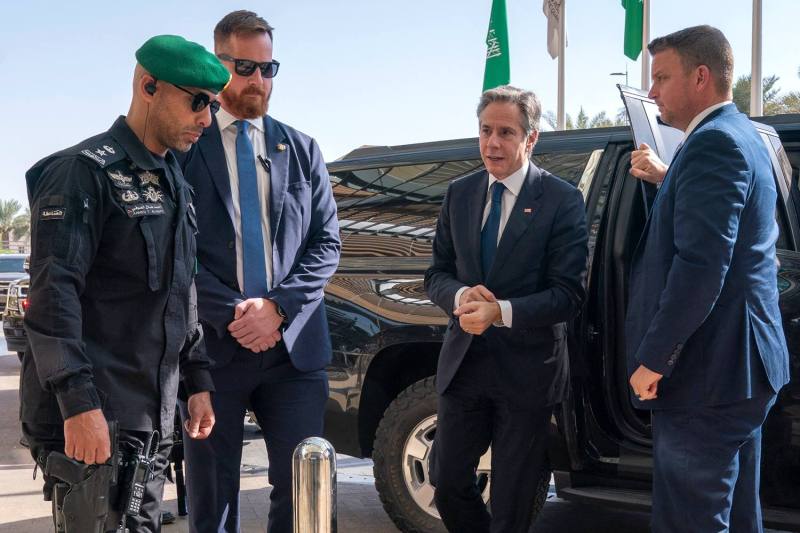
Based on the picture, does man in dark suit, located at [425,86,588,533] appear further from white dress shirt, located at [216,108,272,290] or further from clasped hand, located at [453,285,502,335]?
white dress shirt, located at [216,108,272,290]

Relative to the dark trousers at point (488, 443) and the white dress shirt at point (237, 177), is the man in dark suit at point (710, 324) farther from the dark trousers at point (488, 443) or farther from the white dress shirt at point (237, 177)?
the white dress shirt at point (237, 177)

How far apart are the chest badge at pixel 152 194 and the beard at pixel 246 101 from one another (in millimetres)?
715

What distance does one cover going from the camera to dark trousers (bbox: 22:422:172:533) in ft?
7.84

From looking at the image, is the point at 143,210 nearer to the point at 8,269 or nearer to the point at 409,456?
the point at 409,456

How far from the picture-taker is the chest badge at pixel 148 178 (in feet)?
8.39

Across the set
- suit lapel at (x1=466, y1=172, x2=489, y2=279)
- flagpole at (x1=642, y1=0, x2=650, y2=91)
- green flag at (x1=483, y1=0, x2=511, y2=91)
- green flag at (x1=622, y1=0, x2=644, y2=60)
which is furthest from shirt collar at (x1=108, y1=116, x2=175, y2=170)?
green flag at (x1=622, y1=0, x2=644, y2=60)

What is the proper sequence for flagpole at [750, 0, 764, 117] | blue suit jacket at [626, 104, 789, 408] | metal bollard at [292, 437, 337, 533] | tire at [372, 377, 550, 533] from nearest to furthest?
metal bollard at [292, 437, 337, 533]
blue suit jacket at [626, 104, 789, 408]
tire at [372, 377, 550, 533]
flagpole at [750, 0, 764, 117]

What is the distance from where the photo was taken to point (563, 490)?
388cm

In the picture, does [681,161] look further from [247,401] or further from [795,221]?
[247,401]

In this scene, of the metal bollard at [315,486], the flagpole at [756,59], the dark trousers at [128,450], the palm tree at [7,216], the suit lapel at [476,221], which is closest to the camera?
the metal bollard at [315,486]

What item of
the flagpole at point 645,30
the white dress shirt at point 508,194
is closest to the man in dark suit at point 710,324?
the white dress shirt at point 508,194

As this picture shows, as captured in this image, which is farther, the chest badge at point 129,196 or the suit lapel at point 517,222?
the suit lapel at point 517,222

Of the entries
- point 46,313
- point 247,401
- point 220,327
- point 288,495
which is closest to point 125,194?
point 46,313

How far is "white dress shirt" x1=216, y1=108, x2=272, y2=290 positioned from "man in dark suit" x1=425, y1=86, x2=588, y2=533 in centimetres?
68
